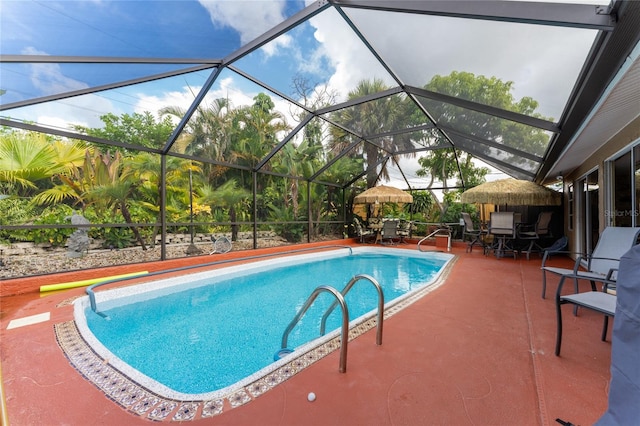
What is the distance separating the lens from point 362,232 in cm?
1330

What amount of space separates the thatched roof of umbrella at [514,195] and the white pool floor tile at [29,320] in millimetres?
10770

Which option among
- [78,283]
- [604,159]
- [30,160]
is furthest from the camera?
[30,160]

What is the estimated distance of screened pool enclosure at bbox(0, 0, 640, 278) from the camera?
10.3 feet

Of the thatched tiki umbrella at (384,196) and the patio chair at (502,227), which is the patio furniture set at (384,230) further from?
the patio chair at (502,227)

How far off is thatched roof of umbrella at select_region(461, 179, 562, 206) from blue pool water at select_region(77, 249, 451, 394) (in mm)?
3504

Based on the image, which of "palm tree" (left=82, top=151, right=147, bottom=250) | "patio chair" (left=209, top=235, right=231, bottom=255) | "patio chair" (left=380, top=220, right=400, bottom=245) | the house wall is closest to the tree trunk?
"palm tree" (left=82, top=151, right=147, bottom=250)

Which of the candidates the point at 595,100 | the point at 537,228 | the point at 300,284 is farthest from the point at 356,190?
the point at 595,100

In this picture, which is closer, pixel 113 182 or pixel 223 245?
pixel 113 182

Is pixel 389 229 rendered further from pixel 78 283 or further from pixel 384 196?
pixel 78 283

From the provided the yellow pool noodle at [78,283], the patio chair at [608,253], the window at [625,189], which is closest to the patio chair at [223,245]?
the yellow pool noodle at [78,283]

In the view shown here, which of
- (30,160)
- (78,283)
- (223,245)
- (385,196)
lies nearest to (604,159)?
(385,196)

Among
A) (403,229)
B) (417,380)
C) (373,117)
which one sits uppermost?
(373,117)

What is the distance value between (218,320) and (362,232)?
9.49 meters

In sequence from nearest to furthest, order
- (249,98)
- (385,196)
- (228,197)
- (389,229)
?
(249,98) < (228,197) < (385,196) < (389,229)
